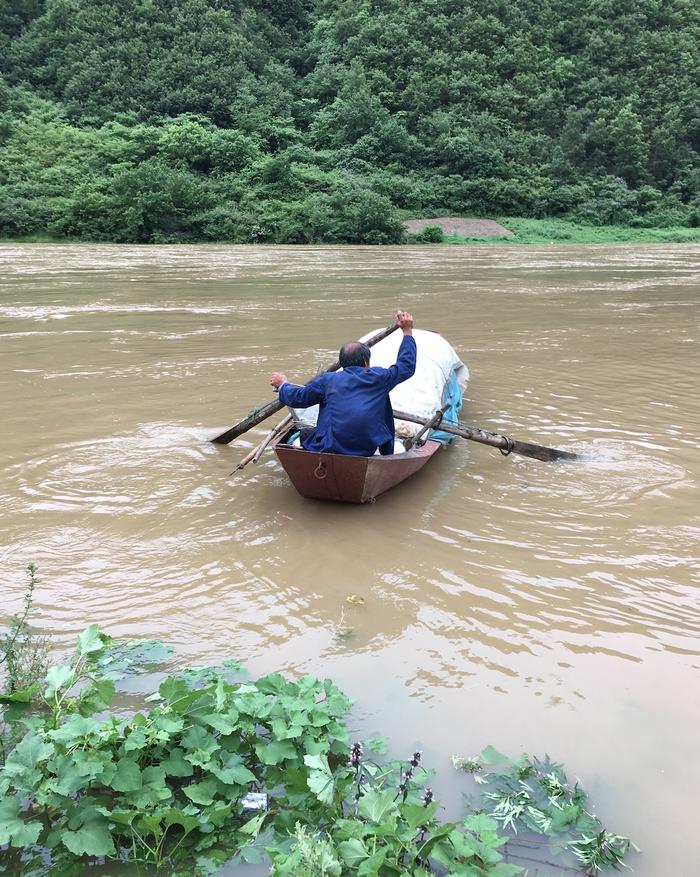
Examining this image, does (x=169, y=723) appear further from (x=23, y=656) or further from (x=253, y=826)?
(x=23, y=656)

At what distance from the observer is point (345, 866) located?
2.05 metres

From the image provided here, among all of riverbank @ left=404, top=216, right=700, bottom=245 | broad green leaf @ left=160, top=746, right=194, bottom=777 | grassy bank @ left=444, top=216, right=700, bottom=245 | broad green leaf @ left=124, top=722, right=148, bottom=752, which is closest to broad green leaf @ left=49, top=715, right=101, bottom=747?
broad green leaf @ left=124, top=722, right=148, bottom=752

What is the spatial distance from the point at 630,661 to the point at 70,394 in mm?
6391

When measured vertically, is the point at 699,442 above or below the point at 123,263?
below

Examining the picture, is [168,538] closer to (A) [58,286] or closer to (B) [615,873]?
(B) [615,873]

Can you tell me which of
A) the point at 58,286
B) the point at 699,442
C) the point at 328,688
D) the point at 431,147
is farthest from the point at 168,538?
the point at 431,147

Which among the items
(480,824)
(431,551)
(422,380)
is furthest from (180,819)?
(422,380)

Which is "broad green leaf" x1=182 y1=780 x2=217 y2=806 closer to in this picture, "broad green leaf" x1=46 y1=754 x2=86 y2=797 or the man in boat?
"broad green leaf" x1=46 y1=754 x2=86 y2=797

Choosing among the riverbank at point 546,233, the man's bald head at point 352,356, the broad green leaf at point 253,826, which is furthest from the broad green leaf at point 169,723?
the riverbank at point 546,233

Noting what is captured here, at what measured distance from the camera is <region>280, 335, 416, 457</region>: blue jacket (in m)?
4.93

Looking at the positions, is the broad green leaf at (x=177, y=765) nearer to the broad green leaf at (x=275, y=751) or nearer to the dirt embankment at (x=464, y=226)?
the broad green leaf at (x=275, y=751)

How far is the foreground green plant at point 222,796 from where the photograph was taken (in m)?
2.10

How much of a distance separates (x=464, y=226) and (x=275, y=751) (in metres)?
40.1

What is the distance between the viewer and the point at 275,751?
2482 millimetres
